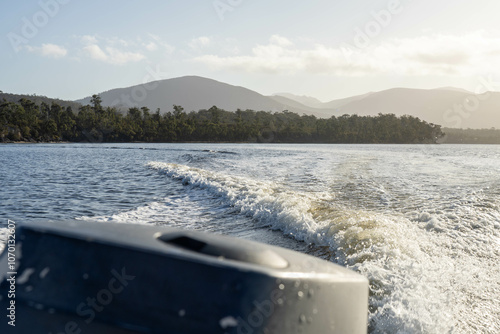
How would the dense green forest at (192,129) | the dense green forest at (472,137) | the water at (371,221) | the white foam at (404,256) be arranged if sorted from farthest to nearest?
the dense green forest at (472,137) < the dense green forest at (192,129) < the water at (371,221) < the white foam at (404,256)

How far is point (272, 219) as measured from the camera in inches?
261

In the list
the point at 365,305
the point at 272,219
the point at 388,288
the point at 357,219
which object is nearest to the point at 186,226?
the point at 272,219

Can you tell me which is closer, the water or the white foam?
the white foam

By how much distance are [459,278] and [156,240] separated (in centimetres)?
311

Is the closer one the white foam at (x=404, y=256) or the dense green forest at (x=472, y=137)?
the white foam at (x=404, y=256)

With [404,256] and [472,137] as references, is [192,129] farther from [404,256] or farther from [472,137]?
[404,256]

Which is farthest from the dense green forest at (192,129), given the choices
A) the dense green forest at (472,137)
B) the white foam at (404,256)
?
the white foam at (404,256)

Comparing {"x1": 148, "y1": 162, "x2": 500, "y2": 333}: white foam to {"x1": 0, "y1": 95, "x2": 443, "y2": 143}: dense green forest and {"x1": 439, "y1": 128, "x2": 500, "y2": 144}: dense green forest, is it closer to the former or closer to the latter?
{"x1": 0, "y1": 95, "x2": 443, "y2": 143}: dense green forest

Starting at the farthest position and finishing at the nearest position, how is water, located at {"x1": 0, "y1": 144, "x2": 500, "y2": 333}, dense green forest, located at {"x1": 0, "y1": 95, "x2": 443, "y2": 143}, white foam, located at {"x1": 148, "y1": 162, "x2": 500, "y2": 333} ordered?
dense green forest, located at {"x1": 0, "y1": 95, "x2": 443, "y2": 143} < water, located at {"x1": 0, "y1": 144, "x2": 500, "y2": 333} < white foam, located at {"x1": 148, "y1": 162, "x2": 500, "y2": 333}

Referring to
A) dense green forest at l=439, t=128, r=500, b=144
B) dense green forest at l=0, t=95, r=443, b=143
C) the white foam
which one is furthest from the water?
dense green forest at l=439, t=128, r=500, b=144

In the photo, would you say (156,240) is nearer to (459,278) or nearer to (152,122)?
(459,278)

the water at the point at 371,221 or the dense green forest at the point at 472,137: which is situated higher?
the dense green forest at the point at 472,137

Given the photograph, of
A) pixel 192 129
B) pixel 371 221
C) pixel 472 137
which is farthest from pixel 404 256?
pixel 472 137

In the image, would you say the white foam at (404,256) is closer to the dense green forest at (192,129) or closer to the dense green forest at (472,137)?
the dense green forest at (192,129)
